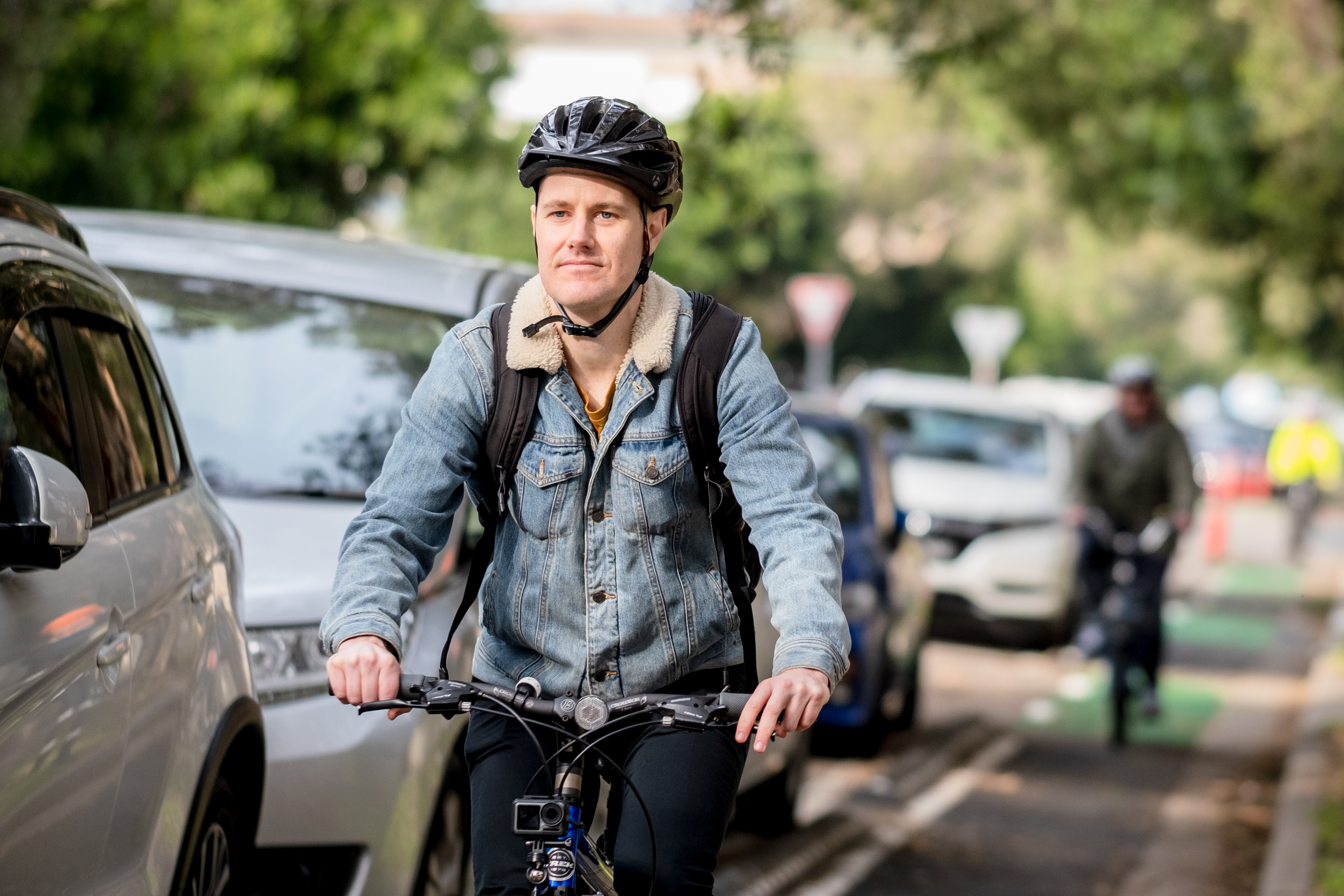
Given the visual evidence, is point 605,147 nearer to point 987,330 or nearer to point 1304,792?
point 1304,792

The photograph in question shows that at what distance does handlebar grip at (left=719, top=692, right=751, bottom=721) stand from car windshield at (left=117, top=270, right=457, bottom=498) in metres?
2.78

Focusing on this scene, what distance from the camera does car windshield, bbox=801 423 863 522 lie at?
414 inches

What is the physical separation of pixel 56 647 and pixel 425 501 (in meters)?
0.65

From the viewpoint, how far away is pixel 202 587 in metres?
4.25

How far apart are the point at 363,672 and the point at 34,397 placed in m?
1.01

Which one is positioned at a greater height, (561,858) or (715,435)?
(715,435)

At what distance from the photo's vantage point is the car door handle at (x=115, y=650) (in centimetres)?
350

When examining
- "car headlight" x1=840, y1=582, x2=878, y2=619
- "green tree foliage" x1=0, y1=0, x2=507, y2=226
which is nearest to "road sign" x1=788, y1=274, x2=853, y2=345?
"green tree foliage" x1=0, y1=0, x2=507, y2=226

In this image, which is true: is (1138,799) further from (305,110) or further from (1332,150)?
(305,110)

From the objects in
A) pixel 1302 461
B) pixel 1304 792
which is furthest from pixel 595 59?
pixel 1304 792

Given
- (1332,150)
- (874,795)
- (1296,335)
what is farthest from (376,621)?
Answer: (1296,335)

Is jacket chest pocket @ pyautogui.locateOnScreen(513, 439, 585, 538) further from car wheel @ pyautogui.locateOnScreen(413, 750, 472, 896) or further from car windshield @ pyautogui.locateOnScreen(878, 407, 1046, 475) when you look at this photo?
car windshield @ pyautogui.locateOnScreen(878, 407, 1046, 475)

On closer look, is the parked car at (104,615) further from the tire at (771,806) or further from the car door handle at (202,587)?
Result: the tire at (771,806)

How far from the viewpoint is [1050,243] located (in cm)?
6050
